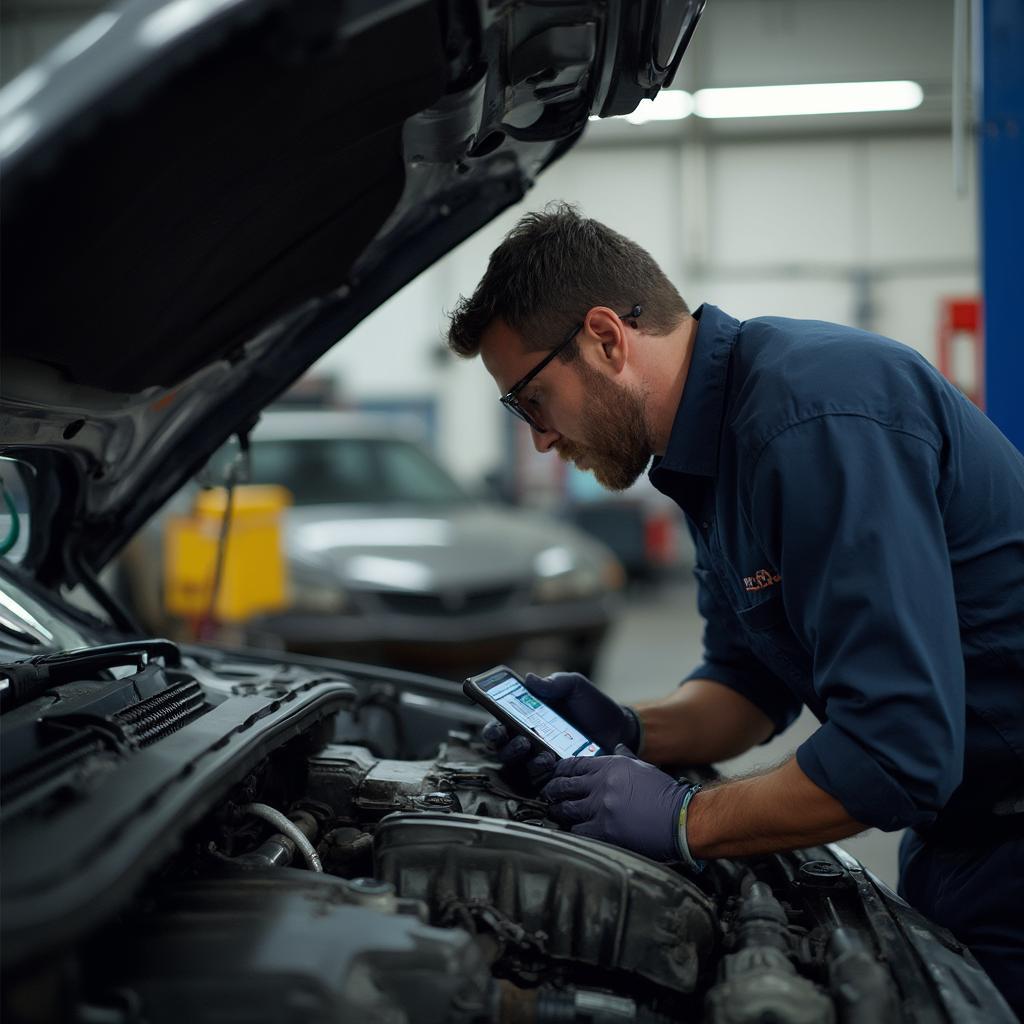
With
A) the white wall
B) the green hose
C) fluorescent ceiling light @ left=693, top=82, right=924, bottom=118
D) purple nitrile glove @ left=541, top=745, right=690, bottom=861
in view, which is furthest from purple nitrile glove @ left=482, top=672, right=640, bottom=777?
fluorescent ceiling light @ left=693, top=82, right=924, bottom=118

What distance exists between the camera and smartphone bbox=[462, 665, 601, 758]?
1.74 metres

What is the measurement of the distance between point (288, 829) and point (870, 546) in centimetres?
81

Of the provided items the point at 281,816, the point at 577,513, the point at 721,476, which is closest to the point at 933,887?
the point at 721,476

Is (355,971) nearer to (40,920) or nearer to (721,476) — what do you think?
(40,920)

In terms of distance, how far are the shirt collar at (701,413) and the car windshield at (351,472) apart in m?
4.19

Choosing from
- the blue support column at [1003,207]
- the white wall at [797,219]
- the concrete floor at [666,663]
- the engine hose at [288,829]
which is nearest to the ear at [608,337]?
the engine hose at [288,829]

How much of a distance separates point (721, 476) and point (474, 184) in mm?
682

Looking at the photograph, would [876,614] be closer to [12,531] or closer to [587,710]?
[587,710]

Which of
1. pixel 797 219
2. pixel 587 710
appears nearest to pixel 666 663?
pixel 587 710

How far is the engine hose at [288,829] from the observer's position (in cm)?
143

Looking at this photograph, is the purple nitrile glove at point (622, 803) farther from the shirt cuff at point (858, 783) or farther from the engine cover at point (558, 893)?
the shirt cuff at point (858, 783)

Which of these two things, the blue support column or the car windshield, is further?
the car windshield

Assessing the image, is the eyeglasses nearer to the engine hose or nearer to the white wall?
the engine hose

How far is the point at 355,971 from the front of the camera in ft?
3.44
